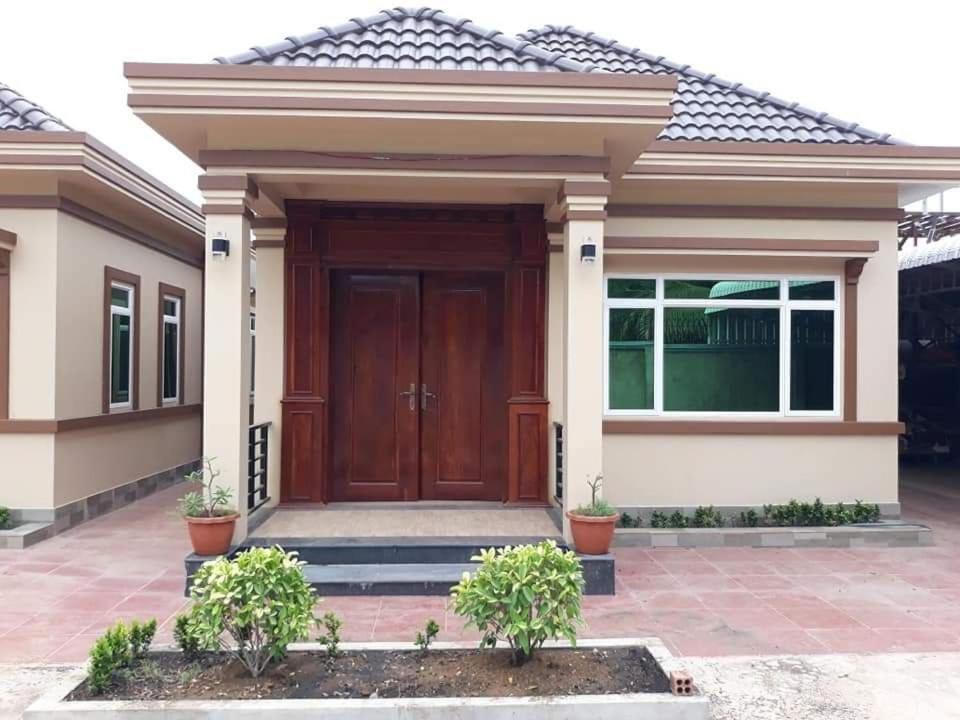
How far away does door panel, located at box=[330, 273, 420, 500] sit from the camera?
6758 millimetres

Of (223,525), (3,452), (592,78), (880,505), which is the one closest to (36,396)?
(3,452)

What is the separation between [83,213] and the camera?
23.6ft

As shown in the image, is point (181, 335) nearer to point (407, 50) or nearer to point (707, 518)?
point (407, 50)

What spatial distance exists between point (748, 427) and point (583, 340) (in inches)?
90.6

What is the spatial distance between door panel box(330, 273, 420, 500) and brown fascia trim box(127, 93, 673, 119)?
2.10 metres

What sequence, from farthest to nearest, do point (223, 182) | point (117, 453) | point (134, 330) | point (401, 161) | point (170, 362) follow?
1. point (170, 362)
2. point (134, 330)
3. point (117, 453)
4. point (401, 161)
5. point (223, 182)

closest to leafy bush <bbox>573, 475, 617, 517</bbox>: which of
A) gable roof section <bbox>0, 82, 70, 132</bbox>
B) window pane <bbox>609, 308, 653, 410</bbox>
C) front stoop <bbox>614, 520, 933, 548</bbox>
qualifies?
front stoop <bbox>614, 520, 933, 548</bbox>

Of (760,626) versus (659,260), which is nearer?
(760,626)

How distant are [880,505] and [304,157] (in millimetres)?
5903

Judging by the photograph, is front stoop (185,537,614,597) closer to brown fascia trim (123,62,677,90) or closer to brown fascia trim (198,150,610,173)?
brown fascia trim (198,150,610,173)

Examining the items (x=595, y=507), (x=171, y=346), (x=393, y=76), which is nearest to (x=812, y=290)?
(x=595, y=507)

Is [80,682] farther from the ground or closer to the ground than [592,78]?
closer to the ground

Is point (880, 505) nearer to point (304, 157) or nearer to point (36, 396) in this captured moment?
point (304, 157)

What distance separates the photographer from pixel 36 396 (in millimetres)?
6727
